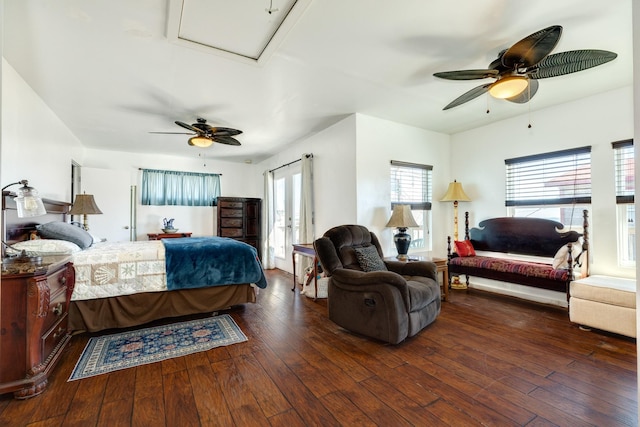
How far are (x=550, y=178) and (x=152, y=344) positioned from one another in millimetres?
5058

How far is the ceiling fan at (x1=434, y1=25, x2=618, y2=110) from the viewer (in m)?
1.96

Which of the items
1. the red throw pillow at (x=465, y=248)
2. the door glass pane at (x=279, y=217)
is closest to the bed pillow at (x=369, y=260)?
the red throw pillow at (x=465, y=248)

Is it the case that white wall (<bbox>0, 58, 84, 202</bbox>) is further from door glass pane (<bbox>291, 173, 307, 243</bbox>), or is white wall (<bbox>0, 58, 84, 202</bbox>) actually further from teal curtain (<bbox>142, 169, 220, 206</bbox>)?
door glass pane (<bbox>291, 173, 307, 243</bbox>)

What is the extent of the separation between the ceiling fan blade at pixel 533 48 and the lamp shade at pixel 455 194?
2586 millimetres

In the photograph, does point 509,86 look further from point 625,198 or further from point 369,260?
point 625,198

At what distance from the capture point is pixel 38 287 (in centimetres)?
198

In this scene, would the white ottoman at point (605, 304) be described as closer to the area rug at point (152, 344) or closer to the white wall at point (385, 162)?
the white wall at point (385, 162)

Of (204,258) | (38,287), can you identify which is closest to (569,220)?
(204,258)

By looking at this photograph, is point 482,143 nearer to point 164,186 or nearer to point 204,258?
point 204,258

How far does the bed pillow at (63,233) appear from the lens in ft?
9.85

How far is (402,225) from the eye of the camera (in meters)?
3.81

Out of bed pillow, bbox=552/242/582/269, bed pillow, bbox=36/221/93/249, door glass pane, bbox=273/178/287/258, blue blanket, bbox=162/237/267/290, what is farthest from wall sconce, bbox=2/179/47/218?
bed pillow, bbox=552/242/582/269

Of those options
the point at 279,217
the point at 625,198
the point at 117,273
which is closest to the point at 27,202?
the point at 117,273

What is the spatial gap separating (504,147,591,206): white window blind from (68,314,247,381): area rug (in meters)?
4.15
